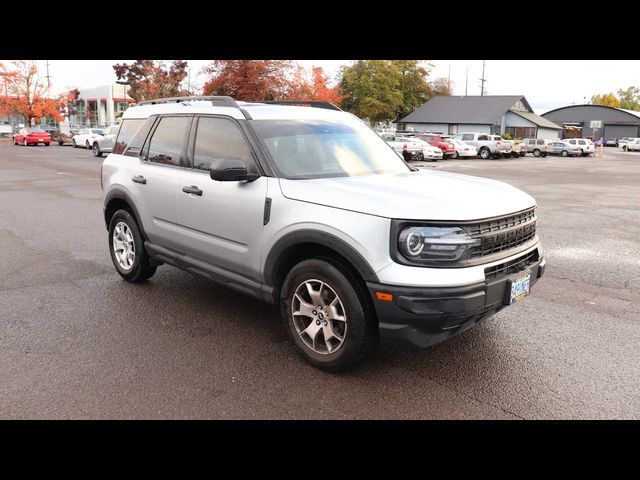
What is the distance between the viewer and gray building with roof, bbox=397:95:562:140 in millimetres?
59281

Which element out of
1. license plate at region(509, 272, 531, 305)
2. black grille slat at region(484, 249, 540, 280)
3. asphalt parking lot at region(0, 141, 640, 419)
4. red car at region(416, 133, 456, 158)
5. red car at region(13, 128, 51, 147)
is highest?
red car at region(13, 128, 51, 147)

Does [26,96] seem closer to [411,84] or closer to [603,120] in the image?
[411,84]

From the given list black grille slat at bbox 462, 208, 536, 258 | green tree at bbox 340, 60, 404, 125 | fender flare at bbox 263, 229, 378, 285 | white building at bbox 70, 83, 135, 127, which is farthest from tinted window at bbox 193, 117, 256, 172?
white building at bbox 70, 83, 135, 127

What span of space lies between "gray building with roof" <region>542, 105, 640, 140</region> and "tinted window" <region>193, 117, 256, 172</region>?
86982 mm

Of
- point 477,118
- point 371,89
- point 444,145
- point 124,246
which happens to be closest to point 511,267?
point 124,246

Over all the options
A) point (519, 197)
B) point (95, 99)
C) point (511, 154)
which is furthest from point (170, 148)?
point (95, 99)

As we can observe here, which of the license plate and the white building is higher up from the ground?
the white building

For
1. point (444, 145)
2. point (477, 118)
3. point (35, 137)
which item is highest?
point (477, 118)

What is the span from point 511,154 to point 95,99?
63030 mm

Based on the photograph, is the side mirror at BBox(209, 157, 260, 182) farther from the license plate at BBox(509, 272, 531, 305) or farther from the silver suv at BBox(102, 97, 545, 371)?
the license plate at BBox(509, 272, 531, 305)

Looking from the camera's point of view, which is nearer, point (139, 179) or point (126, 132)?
point (139, 179)

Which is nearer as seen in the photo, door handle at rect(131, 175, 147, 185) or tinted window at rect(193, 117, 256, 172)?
tinted window at rect(193, 117, 256, 172)

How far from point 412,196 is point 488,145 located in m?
36.5

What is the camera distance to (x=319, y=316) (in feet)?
12.3
